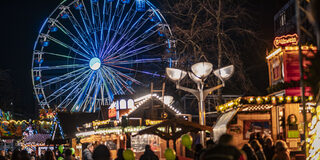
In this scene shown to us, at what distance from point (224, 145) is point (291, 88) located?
9860mm

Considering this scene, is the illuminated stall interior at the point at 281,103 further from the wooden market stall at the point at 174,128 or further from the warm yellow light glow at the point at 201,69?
the wooden market stall at the point at 174,128

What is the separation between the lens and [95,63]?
2769cm

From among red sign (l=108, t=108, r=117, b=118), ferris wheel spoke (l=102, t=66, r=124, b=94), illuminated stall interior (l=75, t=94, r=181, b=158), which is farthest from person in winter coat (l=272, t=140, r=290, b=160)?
red sign (l=108, t=108, r=117, b=118)

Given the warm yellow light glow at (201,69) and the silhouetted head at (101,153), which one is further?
the warm yellow light glow at (201,69)

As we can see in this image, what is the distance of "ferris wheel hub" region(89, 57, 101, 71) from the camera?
90.7 feet

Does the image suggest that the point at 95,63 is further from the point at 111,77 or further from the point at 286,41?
the point at 286,41

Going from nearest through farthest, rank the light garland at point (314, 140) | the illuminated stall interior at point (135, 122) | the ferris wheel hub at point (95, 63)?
the light garland at point (314, 140) → the illuminated stall interior at point (135, 122) → the ferris wheel hub at point (95, 63)

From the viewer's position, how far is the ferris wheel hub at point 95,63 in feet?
90.7

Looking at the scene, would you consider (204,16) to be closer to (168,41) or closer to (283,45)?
(168,41)

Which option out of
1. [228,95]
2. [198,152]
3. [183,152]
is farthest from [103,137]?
[198,152]

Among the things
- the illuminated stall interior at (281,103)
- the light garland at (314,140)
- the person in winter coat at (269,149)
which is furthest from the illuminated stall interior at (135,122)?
the light garland at (314,140)

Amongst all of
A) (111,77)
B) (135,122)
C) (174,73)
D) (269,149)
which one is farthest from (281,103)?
(111,77)

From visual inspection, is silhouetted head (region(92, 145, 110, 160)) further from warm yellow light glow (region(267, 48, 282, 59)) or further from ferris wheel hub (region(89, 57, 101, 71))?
ferris wheel hub (region(89, 57, 101, 71))

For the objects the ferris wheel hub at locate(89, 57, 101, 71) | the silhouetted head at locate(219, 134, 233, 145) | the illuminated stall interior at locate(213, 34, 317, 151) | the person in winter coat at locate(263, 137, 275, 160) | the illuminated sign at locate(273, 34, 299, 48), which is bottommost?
the person in winter coat at locate(263, 137, 275, 160)
